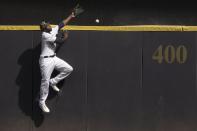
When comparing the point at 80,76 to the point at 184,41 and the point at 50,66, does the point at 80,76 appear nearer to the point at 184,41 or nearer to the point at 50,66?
the point at 50,66

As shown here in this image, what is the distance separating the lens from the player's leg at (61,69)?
1107cm

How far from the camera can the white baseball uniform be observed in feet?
35.8

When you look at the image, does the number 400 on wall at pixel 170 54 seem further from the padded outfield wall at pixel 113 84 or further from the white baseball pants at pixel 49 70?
the white baseball pants at pixel 49 70

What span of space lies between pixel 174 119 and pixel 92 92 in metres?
1.74

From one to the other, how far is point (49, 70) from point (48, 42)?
55cm

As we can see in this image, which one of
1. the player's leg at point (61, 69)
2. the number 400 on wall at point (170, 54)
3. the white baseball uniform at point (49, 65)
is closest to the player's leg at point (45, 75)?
the white baseball uniform at point (49, 65)

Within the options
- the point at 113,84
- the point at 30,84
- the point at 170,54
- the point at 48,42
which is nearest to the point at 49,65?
the point at 48,42

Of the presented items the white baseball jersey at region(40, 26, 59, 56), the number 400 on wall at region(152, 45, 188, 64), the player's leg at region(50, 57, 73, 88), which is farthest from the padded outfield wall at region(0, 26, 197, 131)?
the white baseball jersey at region(40, 26, 59, 56)

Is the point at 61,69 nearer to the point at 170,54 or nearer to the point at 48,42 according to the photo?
the point at 48,42

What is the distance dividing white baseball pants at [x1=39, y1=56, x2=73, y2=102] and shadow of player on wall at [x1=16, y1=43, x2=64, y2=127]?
258 mm

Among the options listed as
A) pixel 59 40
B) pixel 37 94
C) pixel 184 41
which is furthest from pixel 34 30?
pixel 184 41

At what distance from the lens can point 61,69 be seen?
11.1 metres

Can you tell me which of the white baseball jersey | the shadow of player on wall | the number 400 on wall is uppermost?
the white baseball jersey

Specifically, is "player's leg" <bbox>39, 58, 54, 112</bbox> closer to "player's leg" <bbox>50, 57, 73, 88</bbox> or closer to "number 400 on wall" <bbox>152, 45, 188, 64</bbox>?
"player's leg" <bbox>50, 57, 73, 88</bbox>
